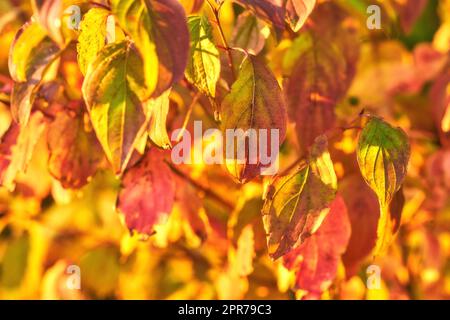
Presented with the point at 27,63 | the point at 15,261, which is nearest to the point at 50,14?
the point at 27,63

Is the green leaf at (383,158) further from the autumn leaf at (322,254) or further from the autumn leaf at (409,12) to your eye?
the autumn leaf at (409,12)

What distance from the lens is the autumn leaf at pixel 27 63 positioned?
86 centimetres

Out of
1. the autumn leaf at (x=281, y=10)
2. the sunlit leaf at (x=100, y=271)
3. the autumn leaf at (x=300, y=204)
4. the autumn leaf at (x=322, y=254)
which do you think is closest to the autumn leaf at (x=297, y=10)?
the autumn leaf at (x=281, y=10)

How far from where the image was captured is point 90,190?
66.1 inches

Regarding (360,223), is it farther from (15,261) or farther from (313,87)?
(15,261)

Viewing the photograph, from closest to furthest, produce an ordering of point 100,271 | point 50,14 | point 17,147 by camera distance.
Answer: point 50,14
point 17,147
point 100,271

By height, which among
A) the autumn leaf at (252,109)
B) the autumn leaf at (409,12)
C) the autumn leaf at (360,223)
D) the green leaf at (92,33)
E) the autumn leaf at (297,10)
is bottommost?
the autumn leaf at (360,223)

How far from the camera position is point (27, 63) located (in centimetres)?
89

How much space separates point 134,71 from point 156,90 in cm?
7

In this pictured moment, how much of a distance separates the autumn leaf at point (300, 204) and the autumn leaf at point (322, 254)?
0.39 ft

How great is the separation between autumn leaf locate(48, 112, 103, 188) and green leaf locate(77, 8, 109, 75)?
204 millimetres

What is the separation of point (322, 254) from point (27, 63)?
0.40m

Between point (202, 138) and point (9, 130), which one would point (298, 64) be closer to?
point (202, 138)
